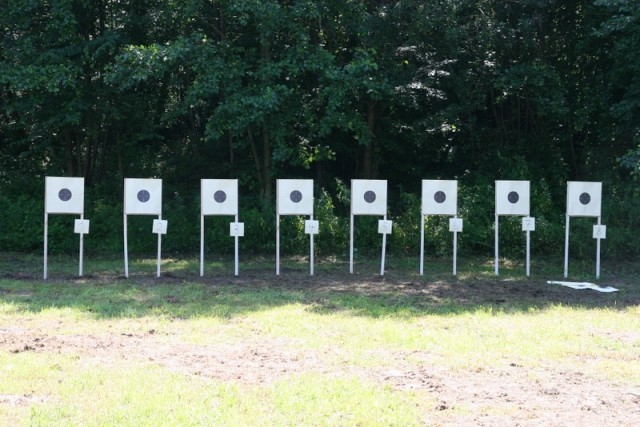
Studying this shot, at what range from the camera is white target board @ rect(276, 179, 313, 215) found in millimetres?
11742

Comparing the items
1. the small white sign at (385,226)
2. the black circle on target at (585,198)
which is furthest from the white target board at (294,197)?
the black circle on target at (585,198)

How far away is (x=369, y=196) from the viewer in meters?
11.9

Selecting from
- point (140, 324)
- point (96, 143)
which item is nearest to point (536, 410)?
point (140, 324)

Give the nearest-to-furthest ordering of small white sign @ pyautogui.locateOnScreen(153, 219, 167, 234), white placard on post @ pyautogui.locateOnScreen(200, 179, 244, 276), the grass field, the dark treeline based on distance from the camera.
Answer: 1. the grass field
2. small white sign @ pyautogui.locateOnScreen(153, 219, 167, 234)
3. white placard on post @ pyautogui.locateOnScreen(200, 179, 244, 276)
4. the dark treeline

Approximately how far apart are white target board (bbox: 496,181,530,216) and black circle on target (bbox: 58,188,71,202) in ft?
22.7

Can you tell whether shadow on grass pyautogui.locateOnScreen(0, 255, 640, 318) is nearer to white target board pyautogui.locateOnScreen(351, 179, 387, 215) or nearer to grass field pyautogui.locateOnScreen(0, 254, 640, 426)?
grass field pyautogui.locateOnScreen(0, 254, 640, 426)

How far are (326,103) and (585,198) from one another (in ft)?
16.4

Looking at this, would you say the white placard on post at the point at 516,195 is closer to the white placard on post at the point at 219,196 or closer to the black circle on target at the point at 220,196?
the white placard on post at the point at 219,196

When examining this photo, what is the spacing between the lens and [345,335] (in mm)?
6789

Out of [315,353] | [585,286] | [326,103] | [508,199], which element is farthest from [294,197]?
[315,353]

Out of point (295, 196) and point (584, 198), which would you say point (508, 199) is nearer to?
point (584, 198)

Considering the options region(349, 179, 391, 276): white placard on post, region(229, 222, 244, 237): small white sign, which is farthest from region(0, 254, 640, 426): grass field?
region(349, 179, 391, 276): white placard on post

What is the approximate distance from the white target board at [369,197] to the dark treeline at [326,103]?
1.61m

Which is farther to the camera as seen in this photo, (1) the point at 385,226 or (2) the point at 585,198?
(2) the point at 585,198
